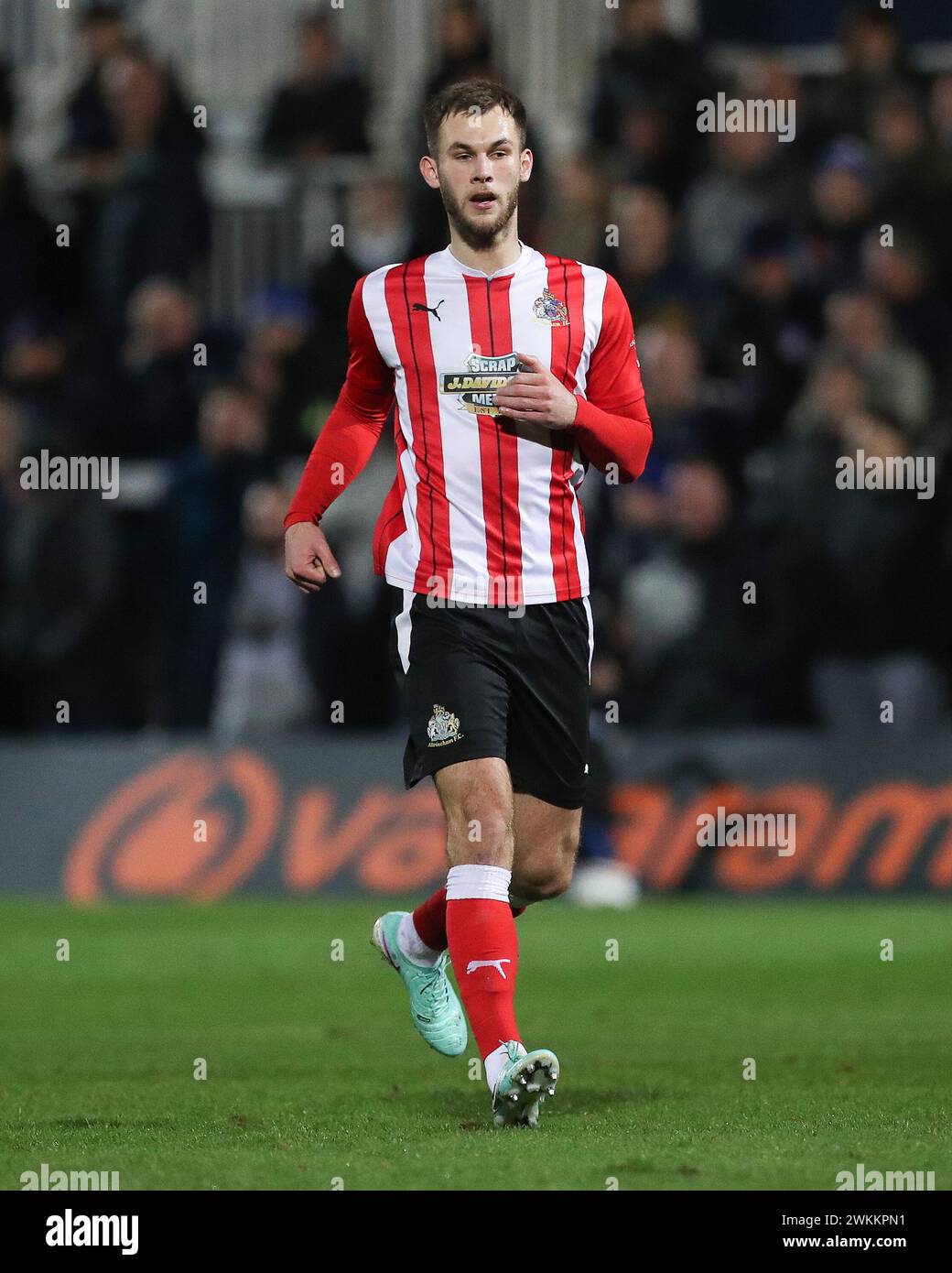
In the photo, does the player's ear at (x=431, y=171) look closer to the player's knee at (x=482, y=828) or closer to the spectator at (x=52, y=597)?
the player's knee at (x=482, y=828)

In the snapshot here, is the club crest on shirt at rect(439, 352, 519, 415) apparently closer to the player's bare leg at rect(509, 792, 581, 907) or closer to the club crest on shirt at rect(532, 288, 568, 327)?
the club crest on shirt at rect(532, 288, 568, 327)

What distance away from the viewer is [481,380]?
6.14 meters

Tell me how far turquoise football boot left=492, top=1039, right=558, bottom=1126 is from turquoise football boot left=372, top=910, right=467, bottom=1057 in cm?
88

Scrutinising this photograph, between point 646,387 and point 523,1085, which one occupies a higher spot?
point 646,387

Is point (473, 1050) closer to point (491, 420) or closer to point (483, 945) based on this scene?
point (483, 945)

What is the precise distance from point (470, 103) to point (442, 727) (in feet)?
5.46

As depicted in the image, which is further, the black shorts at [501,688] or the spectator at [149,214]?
the spectator at [149,214]

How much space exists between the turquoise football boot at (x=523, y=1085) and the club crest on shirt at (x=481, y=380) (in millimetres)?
1728

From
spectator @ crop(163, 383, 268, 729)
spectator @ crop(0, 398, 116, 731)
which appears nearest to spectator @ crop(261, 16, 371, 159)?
spectator @ crop(163, 383, 268, 729)

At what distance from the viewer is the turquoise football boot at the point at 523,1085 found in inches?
210

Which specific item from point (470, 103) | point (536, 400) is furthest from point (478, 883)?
point (470, 103)

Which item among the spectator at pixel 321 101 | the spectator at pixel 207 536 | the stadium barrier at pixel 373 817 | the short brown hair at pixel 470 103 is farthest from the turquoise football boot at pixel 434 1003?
the spectator at pixel 321 101

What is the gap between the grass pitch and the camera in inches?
197

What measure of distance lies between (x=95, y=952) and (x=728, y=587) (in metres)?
4.61
